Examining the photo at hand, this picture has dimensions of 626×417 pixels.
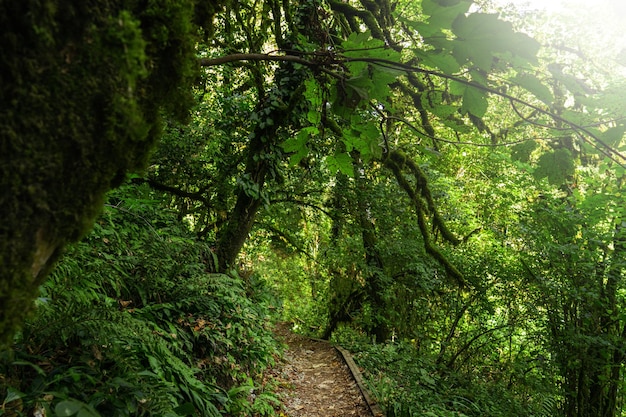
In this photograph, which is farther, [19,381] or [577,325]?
[577,325]

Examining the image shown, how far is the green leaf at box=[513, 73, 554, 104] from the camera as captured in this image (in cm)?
148

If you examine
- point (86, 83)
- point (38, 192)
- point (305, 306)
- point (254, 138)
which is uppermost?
point (254, 138)

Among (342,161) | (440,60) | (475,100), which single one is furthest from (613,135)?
(342,161)

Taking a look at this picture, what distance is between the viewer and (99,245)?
4.21 meters

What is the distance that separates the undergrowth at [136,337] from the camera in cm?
251

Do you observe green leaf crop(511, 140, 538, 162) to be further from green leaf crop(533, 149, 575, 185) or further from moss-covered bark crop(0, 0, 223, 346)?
moss-covered bark crop(0, 0, 223, 346)

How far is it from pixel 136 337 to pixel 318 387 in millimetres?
5198

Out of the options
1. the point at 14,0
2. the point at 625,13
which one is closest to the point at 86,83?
the point at 14,0

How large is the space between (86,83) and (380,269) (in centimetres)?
945

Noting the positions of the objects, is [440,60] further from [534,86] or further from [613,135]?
[613,135]

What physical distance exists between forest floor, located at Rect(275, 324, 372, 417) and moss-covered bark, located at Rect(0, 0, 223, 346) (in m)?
5.38

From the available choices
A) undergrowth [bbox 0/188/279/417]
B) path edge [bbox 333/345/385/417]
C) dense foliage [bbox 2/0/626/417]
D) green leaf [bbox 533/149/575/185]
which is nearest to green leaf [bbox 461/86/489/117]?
dense foliage [bbox 2/0/626/417]

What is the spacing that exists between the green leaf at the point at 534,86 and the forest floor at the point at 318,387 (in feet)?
17.0

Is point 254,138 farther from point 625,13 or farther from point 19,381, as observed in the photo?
point 625,13
